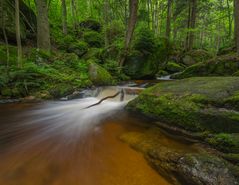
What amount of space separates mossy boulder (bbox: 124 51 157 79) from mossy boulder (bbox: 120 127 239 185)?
7.75 m

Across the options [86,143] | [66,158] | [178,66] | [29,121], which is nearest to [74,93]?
[29,121]

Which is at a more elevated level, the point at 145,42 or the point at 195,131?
the point at 145,42

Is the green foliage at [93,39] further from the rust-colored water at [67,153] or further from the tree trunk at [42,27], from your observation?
the rust-colored water at [67,153]

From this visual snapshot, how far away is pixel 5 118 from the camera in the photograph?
14.0ft

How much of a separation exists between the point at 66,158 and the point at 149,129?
5.69 ft

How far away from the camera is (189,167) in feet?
6.97

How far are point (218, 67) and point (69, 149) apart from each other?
327 inches

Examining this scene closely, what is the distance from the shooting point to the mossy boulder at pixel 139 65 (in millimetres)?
10008

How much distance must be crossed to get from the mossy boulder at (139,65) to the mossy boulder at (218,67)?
213 centimetres

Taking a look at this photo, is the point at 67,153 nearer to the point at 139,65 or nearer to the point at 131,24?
the point at 139,65

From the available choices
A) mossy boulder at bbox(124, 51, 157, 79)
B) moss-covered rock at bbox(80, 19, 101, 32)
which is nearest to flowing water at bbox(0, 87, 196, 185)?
mossy boulder at bbox(124, 51, 157, 79)

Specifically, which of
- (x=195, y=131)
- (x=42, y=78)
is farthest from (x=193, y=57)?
(x=195, y=131)

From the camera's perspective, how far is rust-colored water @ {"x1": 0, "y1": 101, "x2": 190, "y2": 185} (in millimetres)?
2189

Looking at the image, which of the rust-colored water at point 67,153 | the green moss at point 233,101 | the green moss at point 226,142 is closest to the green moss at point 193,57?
the rust-colored water at point 67,153
